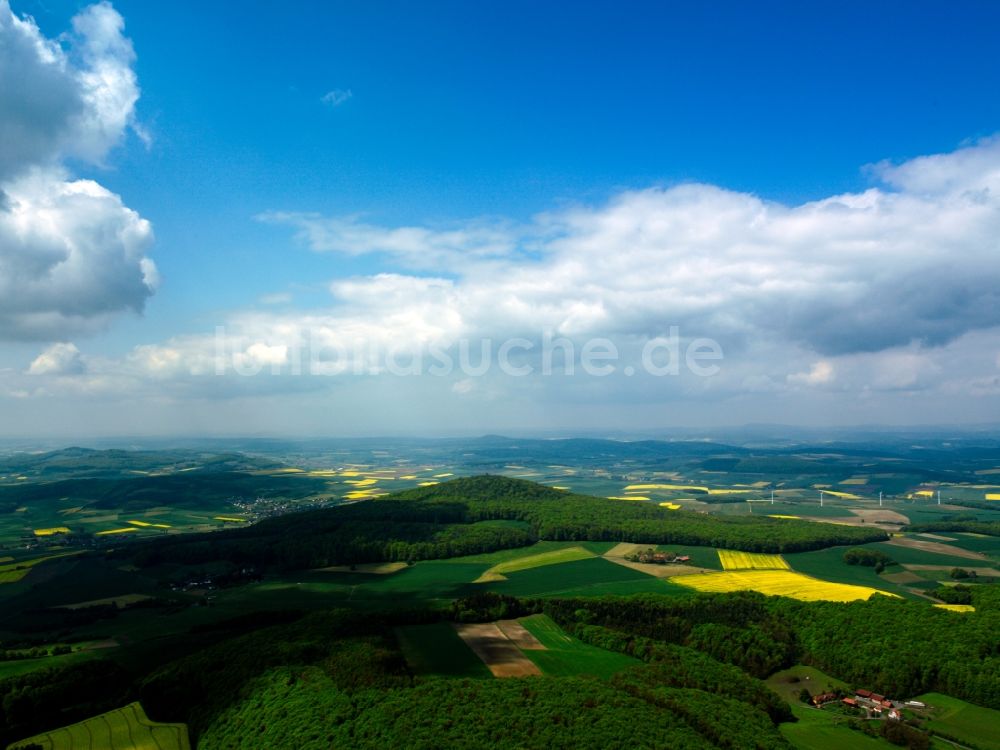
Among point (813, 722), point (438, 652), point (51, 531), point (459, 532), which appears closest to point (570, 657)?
point (438, 652)

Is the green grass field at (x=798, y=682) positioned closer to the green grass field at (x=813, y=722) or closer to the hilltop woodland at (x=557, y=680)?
the green grass field at (x=813, y=722)

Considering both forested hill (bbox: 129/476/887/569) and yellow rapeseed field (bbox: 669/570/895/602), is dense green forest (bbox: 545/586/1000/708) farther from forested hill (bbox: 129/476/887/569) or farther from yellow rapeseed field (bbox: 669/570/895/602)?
forested hill (bbox: 129/476/887/569)

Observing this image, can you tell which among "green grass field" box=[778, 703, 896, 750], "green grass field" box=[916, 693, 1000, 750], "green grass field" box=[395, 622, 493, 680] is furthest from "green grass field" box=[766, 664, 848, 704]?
"green grass field" box=[395, 622, 493, 680]

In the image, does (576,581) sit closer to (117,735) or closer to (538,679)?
(538,679)

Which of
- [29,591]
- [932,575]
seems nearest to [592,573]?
[932,575]

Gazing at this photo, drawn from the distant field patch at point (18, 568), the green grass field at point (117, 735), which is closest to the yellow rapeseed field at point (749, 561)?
the green grass field at point (117, 735)

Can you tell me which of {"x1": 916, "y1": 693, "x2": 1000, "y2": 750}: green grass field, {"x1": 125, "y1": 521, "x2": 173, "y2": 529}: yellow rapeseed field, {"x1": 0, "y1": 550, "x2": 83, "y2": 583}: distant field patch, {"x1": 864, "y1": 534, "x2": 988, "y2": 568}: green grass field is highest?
{"x1": 916, "y1": 693, "x2": 1000, "y2": 750}: green grass field
